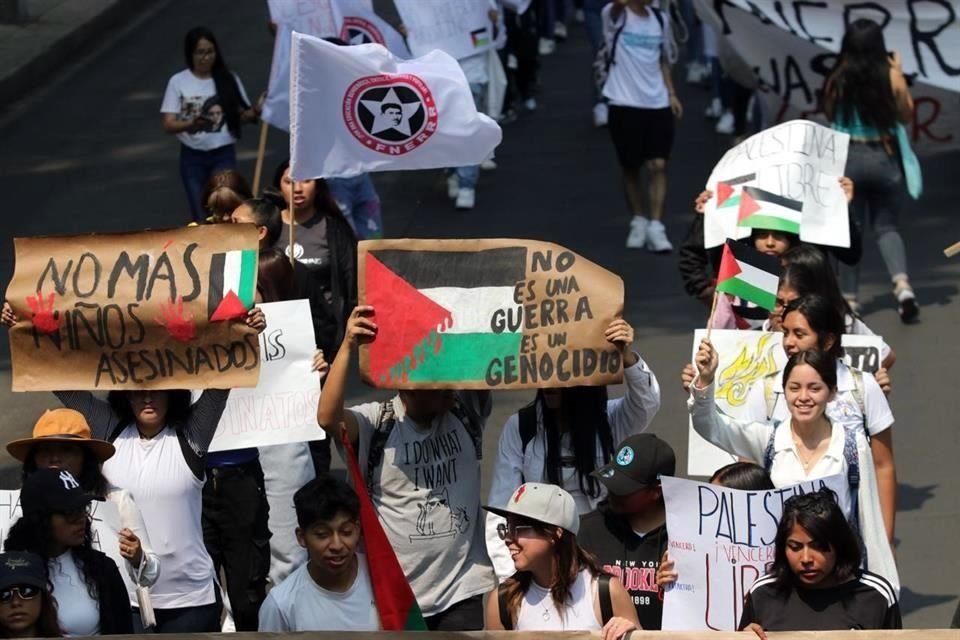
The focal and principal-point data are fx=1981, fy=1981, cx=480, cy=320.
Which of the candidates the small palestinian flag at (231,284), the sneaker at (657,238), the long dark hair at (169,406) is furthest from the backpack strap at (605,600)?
the sneaker at (657,238)

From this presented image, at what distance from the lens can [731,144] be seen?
1495 cm

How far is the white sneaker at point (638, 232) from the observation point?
12.5m

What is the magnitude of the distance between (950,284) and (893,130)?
1.73 meters

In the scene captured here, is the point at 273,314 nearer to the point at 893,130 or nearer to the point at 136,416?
the point at 136,416

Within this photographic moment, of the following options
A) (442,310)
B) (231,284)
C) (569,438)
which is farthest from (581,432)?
(231,284)

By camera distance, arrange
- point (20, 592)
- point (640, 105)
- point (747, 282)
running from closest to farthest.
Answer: point (20, 592), point (747, 282), point (640, 105)

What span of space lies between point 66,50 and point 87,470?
12.8 m

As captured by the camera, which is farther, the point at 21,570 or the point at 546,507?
the point at 546,507

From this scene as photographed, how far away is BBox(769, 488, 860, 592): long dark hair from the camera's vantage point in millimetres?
5559

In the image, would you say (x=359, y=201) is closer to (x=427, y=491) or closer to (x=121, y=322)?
(x=121, y=322)

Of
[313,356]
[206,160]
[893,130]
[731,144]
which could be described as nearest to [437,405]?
[313,356]

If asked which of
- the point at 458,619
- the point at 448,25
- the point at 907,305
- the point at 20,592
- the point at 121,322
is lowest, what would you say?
the point at 458,619

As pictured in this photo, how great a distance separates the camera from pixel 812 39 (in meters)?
12.2

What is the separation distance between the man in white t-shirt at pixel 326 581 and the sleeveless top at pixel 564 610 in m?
0.46
